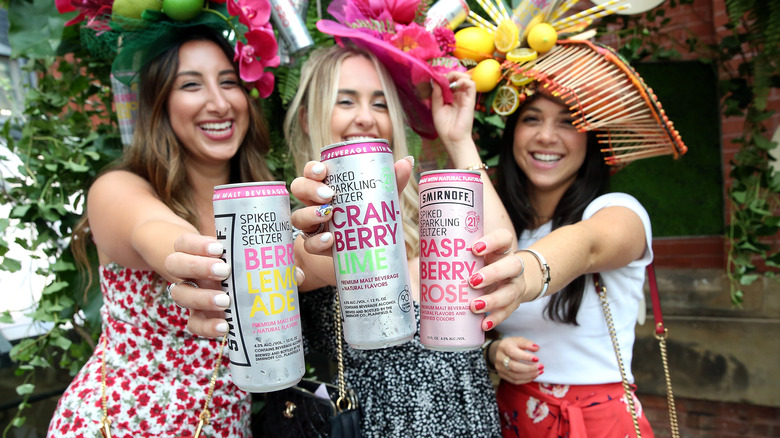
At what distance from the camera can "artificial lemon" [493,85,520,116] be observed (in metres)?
1.80

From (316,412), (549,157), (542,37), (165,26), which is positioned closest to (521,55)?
(542,37)

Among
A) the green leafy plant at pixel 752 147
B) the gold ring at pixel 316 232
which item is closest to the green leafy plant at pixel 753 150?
the green leafy plant at pixel 752 147

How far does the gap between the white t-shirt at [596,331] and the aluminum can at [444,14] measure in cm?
87

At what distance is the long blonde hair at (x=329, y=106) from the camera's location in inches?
71.0

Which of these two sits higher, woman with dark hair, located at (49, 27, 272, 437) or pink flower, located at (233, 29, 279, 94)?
pink flower, located at (233, 29, 279, 94)

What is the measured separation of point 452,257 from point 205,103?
1142mm

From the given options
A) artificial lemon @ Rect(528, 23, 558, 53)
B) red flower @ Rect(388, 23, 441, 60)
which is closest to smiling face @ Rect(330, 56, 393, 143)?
red flower @ Rect(388, 23, 441, 60)

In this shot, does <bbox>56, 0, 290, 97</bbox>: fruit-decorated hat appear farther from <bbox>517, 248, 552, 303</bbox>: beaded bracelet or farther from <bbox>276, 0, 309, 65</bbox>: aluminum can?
<bbox>517, 248, 552, 303</bbox>: beaded bracelet

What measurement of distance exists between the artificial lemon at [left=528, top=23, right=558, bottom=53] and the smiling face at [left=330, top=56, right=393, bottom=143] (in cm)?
59

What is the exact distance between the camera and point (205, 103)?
1688 mm

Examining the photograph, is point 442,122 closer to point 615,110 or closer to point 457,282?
point 615,110

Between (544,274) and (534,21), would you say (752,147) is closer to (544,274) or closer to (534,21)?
(534,21)

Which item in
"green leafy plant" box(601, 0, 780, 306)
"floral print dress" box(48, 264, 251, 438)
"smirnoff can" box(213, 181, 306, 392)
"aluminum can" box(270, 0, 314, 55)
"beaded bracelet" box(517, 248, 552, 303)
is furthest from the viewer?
"green leafy plant" box(601, 0, 780, 306)

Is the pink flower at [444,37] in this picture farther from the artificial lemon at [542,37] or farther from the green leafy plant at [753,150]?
the green leafy plant at [753,150]
